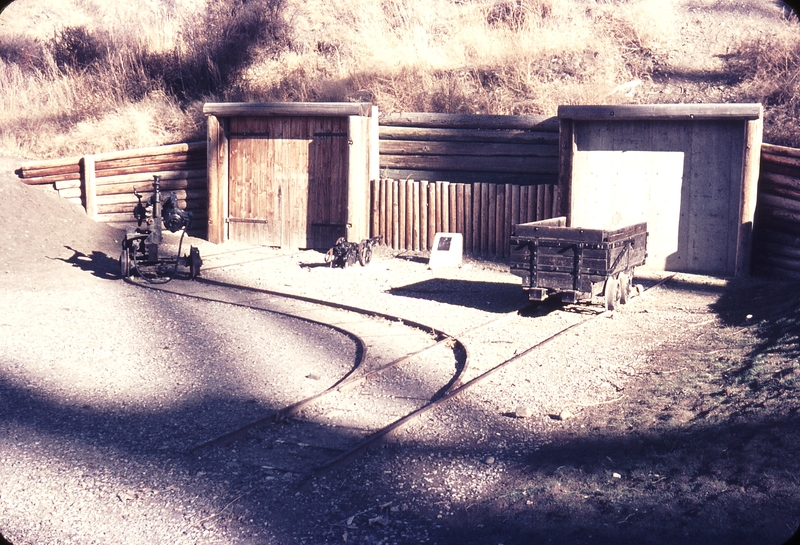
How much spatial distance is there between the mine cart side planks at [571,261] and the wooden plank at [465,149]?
173 inches

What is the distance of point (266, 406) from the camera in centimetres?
800

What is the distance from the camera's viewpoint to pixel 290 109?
17.5 metres

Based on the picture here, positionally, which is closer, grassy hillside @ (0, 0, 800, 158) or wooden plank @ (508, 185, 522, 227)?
wooden plank @ (508, 185, 522, 227)

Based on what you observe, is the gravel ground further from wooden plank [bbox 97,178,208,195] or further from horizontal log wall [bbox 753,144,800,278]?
wooden plank [bbox 97,178,208,195]

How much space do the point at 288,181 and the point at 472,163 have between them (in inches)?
157

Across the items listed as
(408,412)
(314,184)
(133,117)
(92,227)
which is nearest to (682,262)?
(314,184)

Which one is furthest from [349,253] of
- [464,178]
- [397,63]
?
[397,63]

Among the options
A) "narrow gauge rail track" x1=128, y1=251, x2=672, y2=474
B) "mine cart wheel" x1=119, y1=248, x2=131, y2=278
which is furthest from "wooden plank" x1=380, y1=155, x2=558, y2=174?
"mine cart wheel" x1=119, y1=248, x2=131, y2=278

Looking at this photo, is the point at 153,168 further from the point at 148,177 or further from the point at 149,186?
the point at 149,186

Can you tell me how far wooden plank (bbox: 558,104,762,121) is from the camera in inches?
560

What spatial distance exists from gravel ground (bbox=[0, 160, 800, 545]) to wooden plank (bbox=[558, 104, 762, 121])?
315 cm

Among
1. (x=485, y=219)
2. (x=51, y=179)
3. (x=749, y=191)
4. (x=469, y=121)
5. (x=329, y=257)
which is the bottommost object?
(x=329, y=257)

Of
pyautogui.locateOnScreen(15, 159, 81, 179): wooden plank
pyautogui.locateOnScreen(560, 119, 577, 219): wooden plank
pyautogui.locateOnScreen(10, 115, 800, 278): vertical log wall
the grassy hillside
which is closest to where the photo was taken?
pyautogui.locateOnScreen(10, 115, 800, 278): vertical log wall

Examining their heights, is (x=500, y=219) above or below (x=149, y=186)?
below
